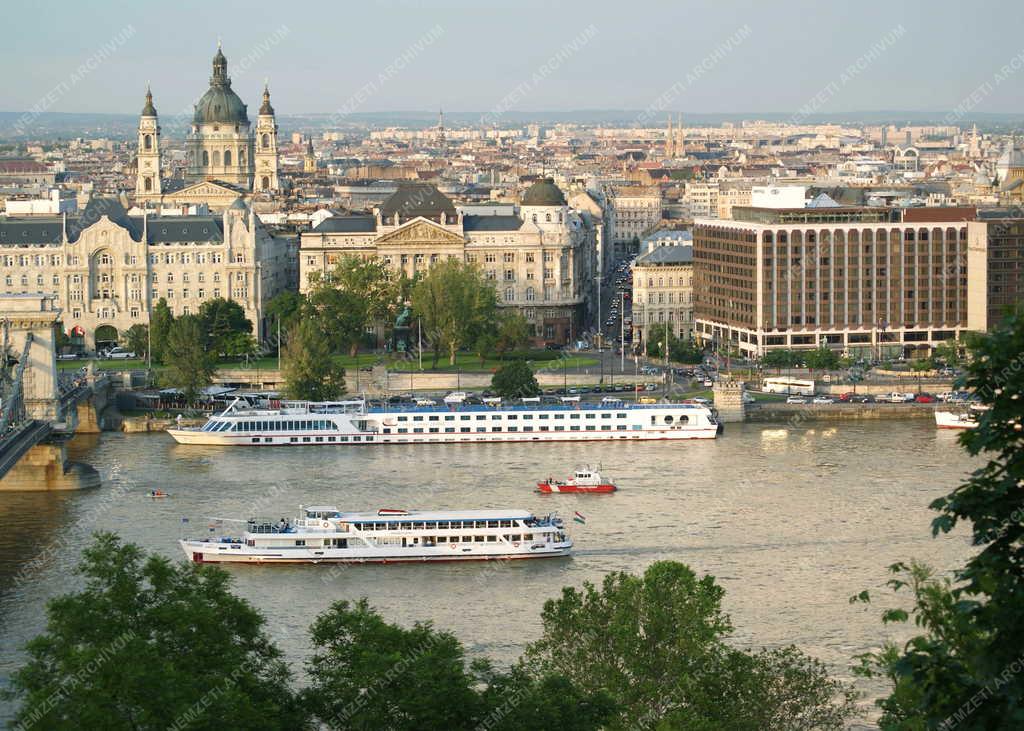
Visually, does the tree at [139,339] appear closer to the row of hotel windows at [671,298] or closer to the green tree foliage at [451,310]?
the green tree foliage at [451,310]

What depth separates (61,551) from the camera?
1252 inches

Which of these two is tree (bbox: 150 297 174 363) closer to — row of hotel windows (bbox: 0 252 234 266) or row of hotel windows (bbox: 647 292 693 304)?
row of hotel windows (bbox: 0 252 234 266)

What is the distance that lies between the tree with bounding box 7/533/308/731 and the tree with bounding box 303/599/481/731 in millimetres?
360

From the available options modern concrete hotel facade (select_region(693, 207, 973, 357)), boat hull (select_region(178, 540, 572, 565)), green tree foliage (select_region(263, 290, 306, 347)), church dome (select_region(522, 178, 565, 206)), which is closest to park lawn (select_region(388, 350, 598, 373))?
green tree foliage (select_region(263, 290, 306, 347))

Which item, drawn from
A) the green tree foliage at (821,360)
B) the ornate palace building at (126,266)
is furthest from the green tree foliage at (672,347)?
the ornate palace building at (126,266)

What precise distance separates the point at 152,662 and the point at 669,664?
4997mm

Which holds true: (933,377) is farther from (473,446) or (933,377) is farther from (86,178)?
(86,178)

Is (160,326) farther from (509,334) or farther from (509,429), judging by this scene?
(509,429)

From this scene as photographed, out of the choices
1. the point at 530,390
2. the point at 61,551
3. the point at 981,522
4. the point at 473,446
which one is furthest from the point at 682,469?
the point at 981,522

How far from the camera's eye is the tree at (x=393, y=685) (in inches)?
663

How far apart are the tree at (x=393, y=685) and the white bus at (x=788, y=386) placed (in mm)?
34050

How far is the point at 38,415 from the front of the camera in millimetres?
41750

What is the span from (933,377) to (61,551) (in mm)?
27357

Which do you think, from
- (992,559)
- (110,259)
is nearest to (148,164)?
(110,259)
